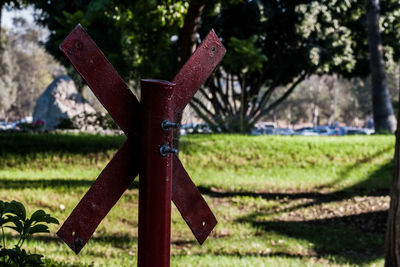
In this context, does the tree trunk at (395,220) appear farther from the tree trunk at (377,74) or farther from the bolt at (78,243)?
the tree trunk at (377,74)

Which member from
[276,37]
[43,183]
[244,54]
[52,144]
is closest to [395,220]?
[43,183]

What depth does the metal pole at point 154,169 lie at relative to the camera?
146cm

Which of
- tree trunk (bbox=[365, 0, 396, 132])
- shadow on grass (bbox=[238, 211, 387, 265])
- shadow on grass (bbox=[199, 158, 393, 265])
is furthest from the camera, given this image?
tree trunk (bbox=[365, 0, 396, 132])

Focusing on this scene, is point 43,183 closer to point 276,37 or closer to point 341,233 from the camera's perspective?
point 341,233

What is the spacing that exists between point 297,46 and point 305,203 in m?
10.3

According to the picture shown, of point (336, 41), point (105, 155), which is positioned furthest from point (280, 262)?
point (336, 41)

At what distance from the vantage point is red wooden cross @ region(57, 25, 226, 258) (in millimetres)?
1425

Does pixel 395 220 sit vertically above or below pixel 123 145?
below

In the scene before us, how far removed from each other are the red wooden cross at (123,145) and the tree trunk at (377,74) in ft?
44.0

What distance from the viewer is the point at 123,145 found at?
60.4 inches

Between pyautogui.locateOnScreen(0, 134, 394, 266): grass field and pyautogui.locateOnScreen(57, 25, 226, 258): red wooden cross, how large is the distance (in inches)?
99.6

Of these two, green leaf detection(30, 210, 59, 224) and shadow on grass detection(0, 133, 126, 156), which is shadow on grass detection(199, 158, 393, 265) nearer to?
shadow on grass detection(0, 133, 126, 156)

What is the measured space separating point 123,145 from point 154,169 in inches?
6.0

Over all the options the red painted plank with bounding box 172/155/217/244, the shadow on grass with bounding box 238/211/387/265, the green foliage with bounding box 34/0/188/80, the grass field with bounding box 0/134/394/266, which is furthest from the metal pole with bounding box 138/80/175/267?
the green foliage with bounding box 34/0/188/80
